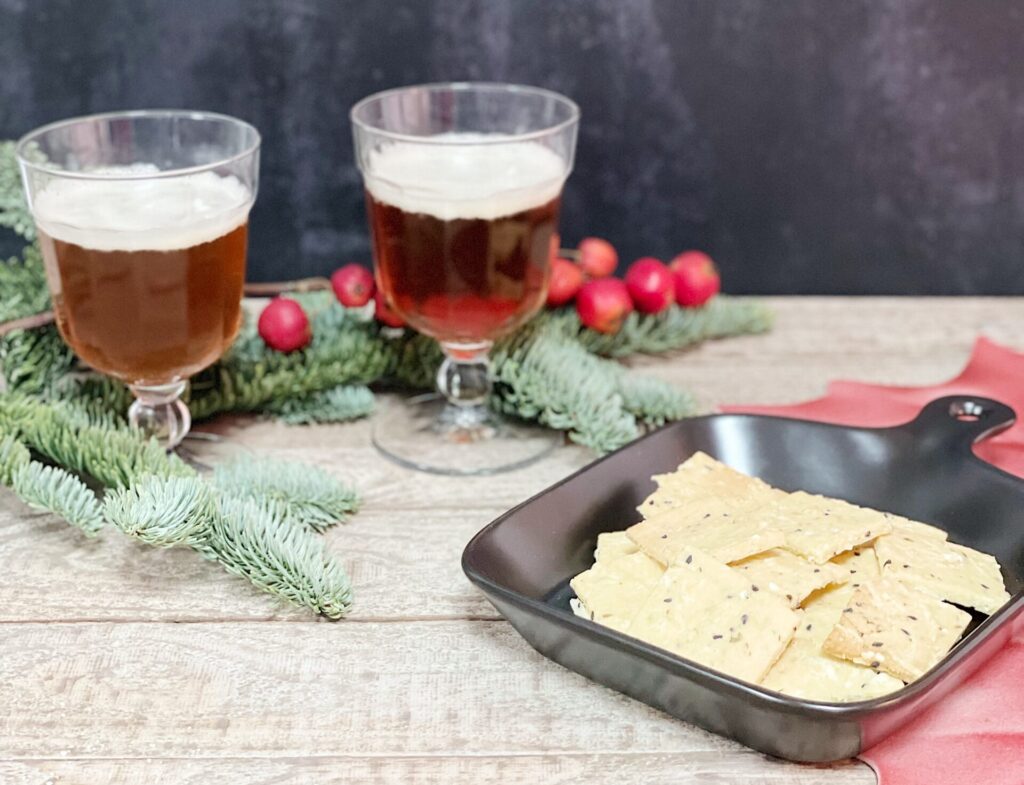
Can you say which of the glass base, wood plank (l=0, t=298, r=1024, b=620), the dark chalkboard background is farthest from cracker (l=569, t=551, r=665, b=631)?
the dark chalkboard background

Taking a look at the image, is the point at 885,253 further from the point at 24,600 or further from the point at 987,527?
the point at 24,600

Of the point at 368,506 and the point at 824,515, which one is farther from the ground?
the point at 824,515

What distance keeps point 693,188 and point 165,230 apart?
3.01 feet

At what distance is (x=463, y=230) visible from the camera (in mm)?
1299

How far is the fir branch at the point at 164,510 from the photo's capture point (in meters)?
1.10

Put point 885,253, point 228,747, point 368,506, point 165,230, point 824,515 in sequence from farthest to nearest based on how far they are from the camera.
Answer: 1. point 885,253
2. point 368,506
3. point 165,230
4. point 824,515
5. point 228,747

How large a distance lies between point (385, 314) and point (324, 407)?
0.42 ft

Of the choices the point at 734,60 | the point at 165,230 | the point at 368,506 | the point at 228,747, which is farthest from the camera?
the point at 734,60

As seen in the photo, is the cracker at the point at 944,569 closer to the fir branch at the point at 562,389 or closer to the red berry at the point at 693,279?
the fir branch at the point at 562,389

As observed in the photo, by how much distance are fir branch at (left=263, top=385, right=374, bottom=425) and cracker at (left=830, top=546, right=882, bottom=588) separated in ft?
2.07

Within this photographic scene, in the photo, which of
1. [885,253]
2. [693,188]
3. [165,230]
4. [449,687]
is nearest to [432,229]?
[165,230]

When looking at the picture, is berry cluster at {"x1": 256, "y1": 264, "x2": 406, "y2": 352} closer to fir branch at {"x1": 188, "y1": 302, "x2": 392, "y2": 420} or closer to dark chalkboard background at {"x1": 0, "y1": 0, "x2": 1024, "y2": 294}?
fir branch at {"x1": 188, "y1": 302, "x2": 392, "y2": 420}

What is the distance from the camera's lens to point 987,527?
1.14 m

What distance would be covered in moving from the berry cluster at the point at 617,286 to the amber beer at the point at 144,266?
1.39 feet
